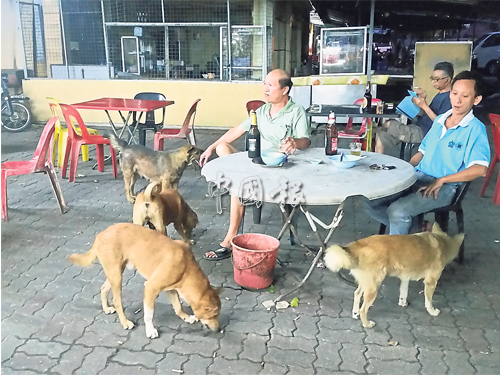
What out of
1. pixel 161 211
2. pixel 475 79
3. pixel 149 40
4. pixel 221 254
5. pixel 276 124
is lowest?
pixel 221 254

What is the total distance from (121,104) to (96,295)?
394 cm

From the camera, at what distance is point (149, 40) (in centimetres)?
1008

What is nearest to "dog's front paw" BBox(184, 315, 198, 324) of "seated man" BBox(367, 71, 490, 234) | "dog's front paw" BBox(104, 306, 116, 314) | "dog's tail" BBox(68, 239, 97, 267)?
"dog's front paw" BBox(104, 306, 116, 314)

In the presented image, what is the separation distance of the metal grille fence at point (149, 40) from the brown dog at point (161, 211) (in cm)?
665

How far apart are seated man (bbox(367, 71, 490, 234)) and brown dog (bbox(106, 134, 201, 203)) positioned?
210 cm

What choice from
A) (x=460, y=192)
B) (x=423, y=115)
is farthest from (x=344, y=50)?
(x=460, y=192)

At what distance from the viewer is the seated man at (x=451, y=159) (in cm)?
298

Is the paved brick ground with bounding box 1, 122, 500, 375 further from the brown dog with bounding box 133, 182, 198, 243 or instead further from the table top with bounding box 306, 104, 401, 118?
the table top with bounding box 306, 104, 401, 118

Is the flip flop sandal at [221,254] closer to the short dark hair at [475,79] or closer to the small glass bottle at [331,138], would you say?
the small glass bottle at [331,138]

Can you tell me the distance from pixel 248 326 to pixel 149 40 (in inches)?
348

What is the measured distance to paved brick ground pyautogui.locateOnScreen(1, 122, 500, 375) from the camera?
7.66 ft

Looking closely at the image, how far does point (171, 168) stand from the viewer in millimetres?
4559

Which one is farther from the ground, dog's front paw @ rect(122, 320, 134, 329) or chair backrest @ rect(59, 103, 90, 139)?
A: chair backrest @ rect(59, 103, 90, 139)

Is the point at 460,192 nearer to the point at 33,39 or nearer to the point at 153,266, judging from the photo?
the point at 153,266
